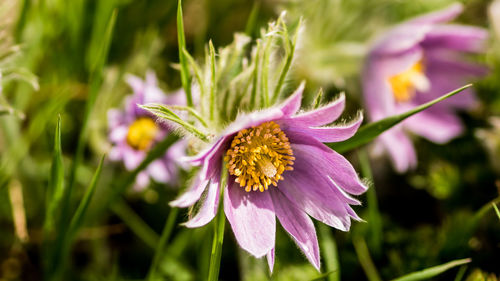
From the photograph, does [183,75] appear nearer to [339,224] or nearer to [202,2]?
[339,224]

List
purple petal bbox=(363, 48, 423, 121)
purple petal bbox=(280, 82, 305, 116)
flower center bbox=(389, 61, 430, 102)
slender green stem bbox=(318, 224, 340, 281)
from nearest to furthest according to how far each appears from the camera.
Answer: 1. purple petal bbox=(280, 82, 305, 116)
2. slender green stem bbox=(318, 224, 340, 281)
3. purple petal bbox=(363, 48, 423, 121)
4. flower center bbox=(389, 61, 430, 102)

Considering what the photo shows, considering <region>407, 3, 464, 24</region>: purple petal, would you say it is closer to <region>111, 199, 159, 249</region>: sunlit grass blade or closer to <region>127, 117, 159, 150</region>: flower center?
<region>127, 117, 159, 150</region>: flower center

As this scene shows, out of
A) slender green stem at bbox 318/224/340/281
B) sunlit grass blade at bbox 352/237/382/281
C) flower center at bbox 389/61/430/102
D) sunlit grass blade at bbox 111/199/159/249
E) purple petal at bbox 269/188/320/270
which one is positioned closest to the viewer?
purple petal at bbox 269/188/320/270

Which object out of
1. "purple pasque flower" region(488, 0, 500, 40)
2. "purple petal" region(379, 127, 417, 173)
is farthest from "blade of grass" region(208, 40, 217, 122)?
"purple pasque flower" region(488, 0, 500, 40)

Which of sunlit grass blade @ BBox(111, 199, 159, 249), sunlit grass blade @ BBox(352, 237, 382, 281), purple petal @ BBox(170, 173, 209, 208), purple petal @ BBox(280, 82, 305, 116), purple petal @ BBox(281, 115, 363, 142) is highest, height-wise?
purple petal @ BBox(280, 82, 305, 116)

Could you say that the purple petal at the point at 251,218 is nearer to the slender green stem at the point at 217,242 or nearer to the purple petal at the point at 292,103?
the slender green stem at the point at 217,242
